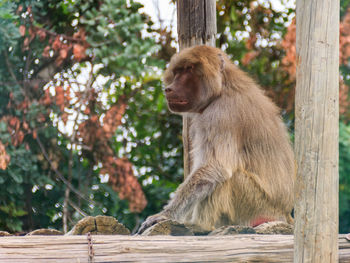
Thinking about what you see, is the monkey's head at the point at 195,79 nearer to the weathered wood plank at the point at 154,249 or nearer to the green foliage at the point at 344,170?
the weathered wood plank at the point at 154,249

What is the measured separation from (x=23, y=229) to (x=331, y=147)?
14.4 ft

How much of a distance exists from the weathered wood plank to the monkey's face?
→ 1640 millimetres

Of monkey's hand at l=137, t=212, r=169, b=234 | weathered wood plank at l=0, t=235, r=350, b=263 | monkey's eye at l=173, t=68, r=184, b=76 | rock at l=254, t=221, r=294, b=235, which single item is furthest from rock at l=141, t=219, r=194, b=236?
monkey's eye at l=173, t=68, r=184, b=76

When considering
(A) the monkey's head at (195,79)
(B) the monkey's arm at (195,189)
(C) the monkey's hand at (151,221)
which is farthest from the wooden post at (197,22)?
(C) the monkey's hand at (151,221)

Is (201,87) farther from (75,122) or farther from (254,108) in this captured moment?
(75,122)

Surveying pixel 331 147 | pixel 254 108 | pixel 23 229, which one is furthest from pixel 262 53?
pixel 331 147

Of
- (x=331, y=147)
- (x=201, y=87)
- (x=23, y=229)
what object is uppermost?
(x=201, y=87)

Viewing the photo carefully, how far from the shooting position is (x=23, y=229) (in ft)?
21.9

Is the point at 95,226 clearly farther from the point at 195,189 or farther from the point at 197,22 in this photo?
the point at 197,22

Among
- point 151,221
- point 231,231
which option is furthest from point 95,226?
point 231,231

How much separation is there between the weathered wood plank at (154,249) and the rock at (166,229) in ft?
0.57

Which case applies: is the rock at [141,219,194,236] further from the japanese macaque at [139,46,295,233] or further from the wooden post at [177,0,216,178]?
the wooden post at [177,0,216,178]

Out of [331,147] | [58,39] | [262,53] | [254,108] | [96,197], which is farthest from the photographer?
[262,53]

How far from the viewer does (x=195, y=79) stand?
5.03 metres
